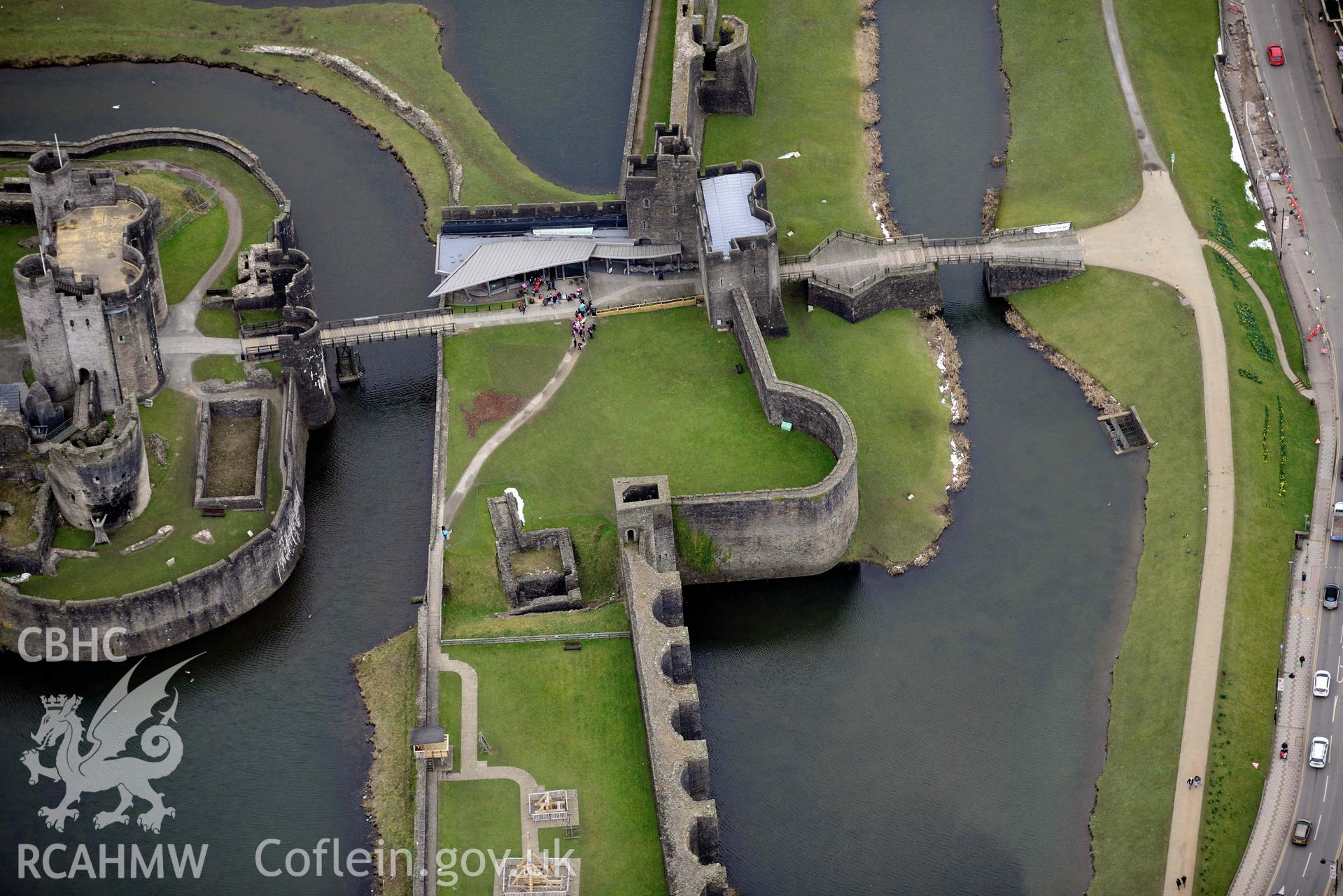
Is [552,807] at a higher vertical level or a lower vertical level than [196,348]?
lower

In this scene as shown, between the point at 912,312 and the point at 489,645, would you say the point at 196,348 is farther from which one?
the point at 912,312

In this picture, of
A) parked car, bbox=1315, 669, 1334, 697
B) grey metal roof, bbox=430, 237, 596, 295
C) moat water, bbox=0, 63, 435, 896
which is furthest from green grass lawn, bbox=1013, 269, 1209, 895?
moat water, bbox=0, 63, 435, 896

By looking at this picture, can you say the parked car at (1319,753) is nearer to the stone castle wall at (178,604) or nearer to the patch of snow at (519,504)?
the patch of snow at (519,504)

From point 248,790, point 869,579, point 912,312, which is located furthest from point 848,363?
point 248,790

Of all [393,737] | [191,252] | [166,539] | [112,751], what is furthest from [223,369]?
[393,737]

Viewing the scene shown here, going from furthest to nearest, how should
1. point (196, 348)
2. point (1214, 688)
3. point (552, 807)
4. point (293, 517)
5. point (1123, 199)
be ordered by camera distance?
point (1123, 199)
point (196, 348)
point (293, 517)
point (1214, 688)
point (552, 807)

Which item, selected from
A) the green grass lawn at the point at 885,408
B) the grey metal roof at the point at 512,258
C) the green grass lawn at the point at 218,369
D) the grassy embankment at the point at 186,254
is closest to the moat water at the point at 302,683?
the grey metal roof at the point at 512,258

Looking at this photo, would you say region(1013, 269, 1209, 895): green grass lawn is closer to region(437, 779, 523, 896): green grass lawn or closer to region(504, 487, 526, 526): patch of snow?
region(437, 779, 523, 896): green grass lawn
